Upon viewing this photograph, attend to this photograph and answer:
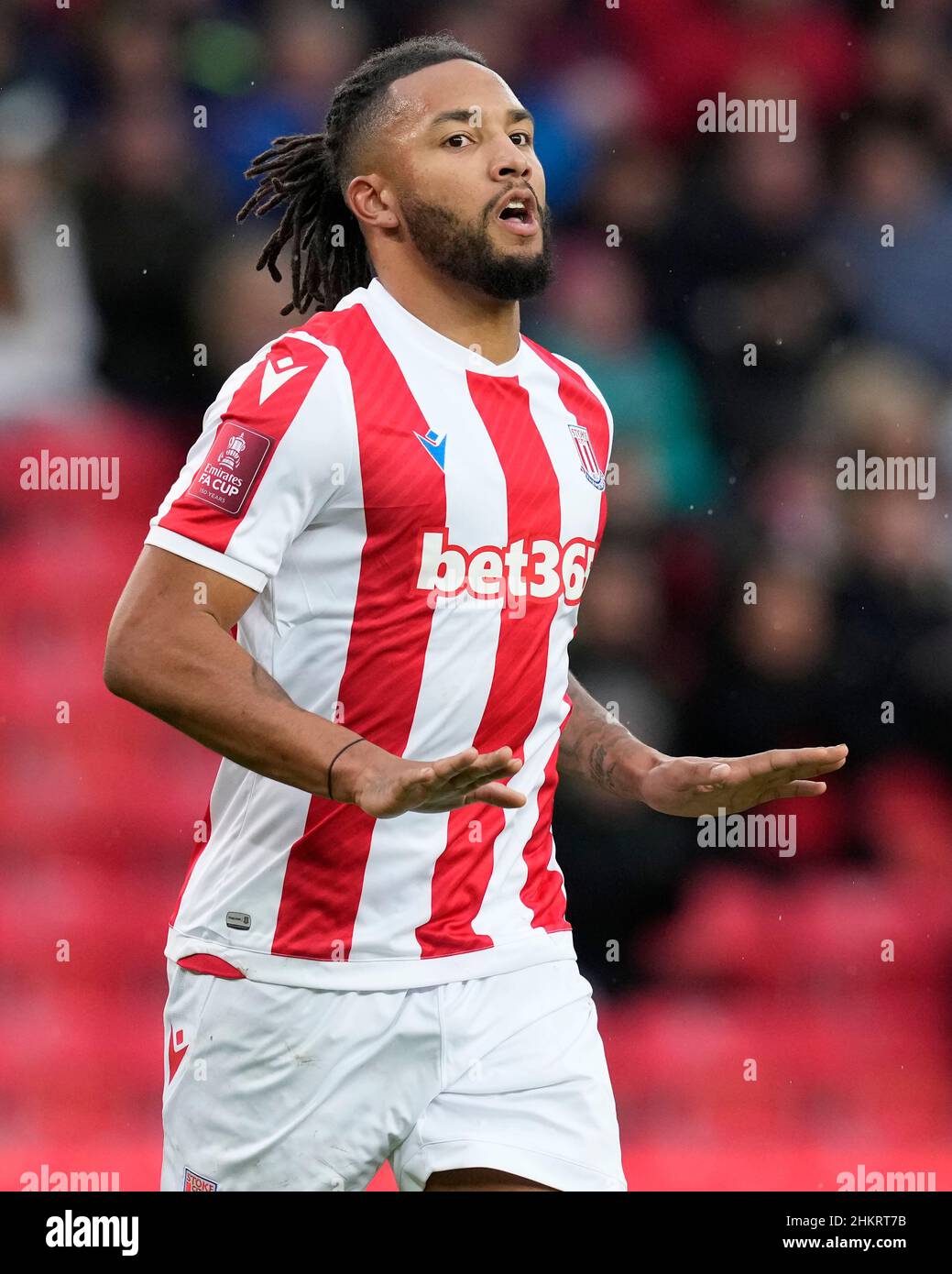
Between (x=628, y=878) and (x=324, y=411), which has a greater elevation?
(x=324, y=411)

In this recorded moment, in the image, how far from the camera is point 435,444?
7.64ft

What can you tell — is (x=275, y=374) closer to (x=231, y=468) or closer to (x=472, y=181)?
(x=231, y=468)

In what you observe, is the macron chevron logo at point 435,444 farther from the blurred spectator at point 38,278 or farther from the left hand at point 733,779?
the blurred spectator at point 38,278

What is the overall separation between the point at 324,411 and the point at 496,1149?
97 centimetres

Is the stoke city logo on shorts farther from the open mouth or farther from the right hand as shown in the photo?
the open mouth

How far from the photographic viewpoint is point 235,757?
2088 mm

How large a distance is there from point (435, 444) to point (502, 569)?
0.64 feet

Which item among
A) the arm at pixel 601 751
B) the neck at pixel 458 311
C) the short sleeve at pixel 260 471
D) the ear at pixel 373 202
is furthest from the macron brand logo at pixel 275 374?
the arm at pixel 601 751

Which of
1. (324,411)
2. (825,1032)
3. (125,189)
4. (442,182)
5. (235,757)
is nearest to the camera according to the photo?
(235,757)

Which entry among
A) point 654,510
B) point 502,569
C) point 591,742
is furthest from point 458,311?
point 654,510

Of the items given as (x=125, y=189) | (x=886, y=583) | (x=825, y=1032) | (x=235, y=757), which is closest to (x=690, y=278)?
(x=886, y=583)

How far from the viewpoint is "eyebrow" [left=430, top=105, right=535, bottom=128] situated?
2510mm

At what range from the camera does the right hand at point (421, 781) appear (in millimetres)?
1804

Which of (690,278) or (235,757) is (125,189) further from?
(235,757)
